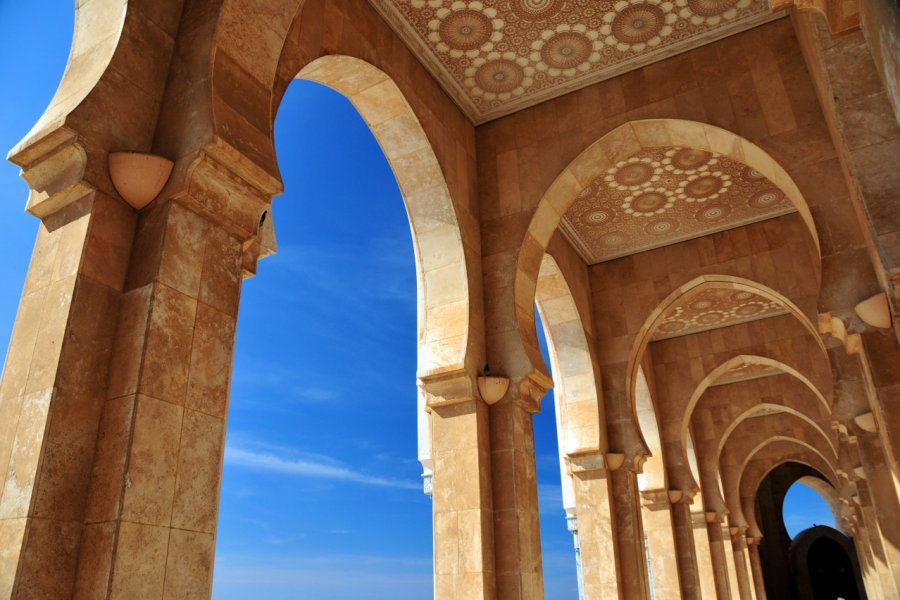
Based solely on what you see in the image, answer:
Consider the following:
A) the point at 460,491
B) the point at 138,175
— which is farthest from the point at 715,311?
the point at 138,175

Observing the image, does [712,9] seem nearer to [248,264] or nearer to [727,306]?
[248,264]

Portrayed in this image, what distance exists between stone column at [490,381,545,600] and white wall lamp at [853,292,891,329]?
3.35 meters

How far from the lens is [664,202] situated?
11664 millimetres

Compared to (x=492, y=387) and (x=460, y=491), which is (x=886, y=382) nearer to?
(x=492, y=387)

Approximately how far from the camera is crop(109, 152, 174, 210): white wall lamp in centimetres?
386

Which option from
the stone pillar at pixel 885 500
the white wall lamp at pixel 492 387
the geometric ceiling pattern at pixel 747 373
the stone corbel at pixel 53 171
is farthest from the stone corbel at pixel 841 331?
the geometric ceiling pattern at pixel 747 373

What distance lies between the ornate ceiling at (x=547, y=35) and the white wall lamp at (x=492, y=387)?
3852mm

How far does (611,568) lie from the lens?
10.6m

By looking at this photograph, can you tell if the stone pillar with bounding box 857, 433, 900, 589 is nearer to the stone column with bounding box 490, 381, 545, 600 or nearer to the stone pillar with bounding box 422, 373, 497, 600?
the stone column with bounding box 490, 381, 545, 600

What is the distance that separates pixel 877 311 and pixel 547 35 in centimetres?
468

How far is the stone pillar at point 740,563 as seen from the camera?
20638mm

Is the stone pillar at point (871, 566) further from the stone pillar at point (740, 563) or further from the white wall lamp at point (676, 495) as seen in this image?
the white wall lamp at point (676, 495)

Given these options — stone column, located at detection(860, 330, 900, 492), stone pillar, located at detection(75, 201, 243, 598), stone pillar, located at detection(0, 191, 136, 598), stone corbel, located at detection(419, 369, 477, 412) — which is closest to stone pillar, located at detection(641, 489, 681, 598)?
stone corbel, located at detection(419, 369, 477, 412)

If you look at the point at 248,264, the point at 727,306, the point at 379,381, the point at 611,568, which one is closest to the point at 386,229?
the point at 379,381
